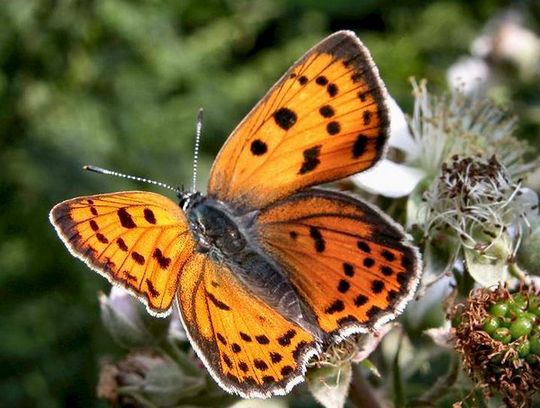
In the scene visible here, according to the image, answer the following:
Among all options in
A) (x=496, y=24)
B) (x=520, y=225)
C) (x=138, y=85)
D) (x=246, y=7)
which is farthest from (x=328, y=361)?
(x=246, y=7)

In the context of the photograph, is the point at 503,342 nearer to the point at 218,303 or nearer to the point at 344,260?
the point at 344,260

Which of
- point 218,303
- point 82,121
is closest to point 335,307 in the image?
point 218,303

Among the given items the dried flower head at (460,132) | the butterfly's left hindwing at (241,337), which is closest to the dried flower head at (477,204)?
the dried flower head at (460,132)

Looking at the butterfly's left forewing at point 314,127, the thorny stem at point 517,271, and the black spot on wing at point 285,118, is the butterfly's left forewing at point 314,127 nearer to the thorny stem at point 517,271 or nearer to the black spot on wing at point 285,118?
the black spot on wing at point 285,118

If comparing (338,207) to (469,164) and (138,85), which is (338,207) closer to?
(469,164)

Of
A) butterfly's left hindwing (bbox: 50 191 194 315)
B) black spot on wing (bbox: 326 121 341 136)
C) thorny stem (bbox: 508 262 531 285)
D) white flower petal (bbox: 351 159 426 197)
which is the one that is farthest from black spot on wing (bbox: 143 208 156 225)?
thorny stem (bbox: 508 262 531 285)

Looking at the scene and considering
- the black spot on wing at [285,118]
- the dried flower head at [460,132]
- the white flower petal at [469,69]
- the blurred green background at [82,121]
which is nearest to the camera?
the black spot on wing at [285,118]

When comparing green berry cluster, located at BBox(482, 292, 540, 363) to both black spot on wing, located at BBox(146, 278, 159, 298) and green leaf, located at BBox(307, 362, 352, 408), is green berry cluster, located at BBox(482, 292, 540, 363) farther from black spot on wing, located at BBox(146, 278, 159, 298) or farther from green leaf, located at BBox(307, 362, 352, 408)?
black spot on wing, located at BBox(146, 278, 159, 298)
